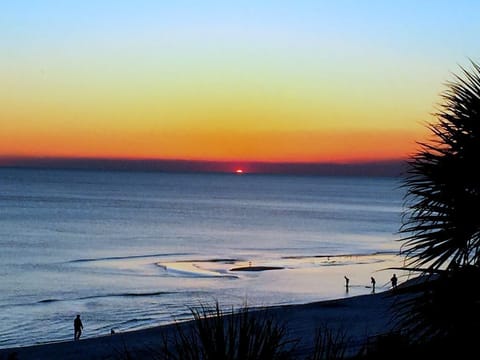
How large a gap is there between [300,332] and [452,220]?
2256cm

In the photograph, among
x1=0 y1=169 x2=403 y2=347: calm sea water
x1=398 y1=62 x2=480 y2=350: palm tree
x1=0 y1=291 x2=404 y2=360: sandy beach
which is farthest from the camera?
x1=0 y1=169 x2=403 y2=347: calm sea water

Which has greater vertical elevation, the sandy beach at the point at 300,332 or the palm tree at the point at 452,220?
the palm tree at the point at 452,220

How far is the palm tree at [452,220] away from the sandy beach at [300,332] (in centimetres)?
1411

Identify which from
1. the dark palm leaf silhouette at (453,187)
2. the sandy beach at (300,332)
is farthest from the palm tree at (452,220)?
the sandy beach at (300,332)

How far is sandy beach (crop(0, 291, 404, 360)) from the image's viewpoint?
26.0 m

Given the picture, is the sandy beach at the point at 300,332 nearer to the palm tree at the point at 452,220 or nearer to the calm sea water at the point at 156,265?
the calm sea water at the point at 156,265

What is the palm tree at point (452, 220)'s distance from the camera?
7023mm

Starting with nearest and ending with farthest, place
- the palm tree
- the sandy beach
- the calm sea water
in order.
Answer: the palm tree < the sandy beach < the calm sea water

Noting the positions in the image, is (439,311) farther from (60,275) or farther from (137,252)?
(137,252)

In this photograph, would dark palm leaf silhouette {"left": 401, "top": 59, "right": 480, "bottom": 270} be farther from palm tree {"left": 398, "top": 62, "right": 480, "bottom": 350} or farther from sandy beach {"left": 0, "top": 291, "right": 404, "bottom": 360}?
sandy beach {"left": 0, "top": 291, "right": 404, "bottom": 360}

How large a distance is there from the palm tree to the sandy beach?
46.3 ft

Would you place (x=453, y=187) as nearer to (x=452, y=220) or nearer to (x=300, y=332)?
(x=452, y=220)

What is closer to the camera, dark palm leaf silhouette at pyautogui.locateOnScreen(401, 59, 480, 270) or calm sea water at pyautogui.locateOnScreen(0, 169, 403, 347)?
dark palm leaf silhouette at pyautogui.locateOnScreen(401, 59, 480, 270)

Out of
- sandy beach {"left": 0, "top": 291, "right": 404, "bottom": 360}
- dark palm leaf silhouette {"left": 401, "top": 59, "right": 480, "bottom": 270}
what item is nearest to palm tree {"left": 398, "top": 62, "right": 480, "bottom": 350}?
dark palm leaf silhouette {"left": 401, "top": 59, "right": 480, "bottom": 270}
